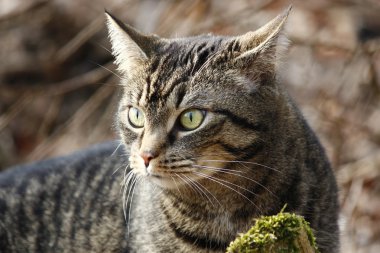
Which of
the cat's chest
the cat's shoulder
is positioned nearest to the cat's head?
the cat's chest

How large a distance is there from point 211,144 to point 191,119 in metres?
0.14

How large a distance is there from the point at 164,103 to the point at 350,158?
10.8 ft

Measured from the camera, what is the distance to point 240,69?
123 inches

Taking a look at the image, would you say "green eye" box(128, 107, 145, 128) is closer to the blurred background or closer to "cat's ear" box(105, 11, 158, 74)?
"cat's ear" box(105, 11, 158, 74)

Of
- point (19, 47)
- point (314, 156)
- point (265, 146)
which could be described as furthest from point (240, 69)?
point (19, 47)

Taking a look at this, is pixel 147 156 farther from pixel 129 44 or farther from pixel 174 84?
pixel 129 44

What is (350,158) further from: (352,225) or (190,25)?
(190,25)

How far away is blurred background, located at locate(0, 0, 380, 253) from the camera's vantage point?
584 cm

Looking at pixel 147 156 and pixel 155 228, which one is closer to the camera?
pixel 147 156

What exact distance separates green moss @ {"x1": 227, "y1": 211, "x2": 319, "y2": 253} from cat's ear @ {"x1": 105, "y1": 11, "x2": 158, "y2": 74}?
1.35m

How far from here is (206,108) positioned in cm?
304

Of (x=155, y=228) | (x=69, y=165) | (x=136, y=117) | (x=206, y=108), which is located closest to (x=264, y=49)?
(x=206, y=108)

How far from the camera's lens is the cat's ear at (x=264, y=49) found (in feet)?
9.93

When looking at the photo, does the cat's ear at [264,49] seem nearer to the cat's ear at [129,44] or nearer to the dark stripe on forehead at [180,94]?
the dark stripe on forehead at [180,94]
